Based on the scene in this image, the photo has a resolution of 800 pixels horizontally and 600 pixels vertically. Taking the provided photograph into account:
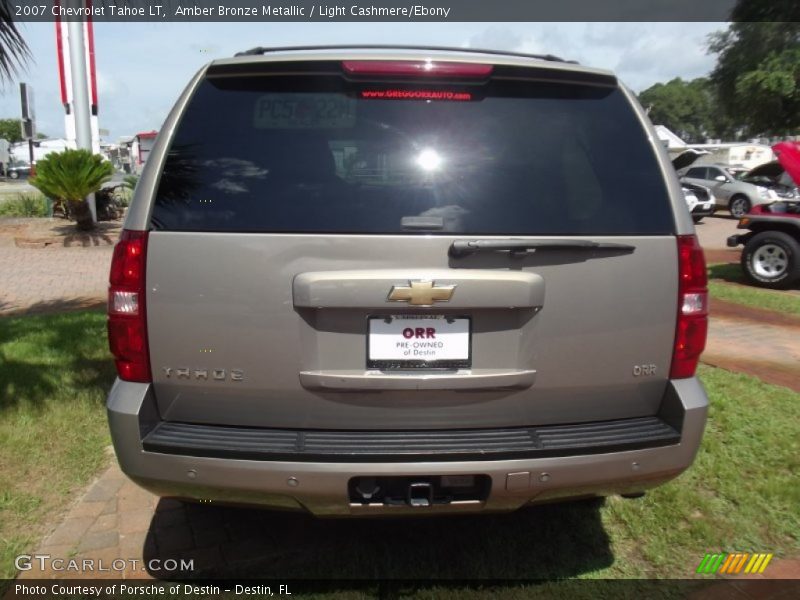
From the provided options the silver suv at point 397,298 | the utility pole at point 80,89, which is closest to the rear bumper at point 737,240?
the silver suv at point 397,298

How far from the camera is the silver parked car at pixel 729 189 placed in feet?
66.2

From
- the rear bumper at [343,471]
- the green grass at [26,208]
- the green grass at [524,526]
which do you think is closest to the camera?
the rear bumper at [343,471]

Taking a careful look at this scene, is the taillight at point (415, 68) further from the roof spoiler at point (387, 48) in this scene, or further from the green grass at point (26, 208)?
the green grass at point (26, 208)

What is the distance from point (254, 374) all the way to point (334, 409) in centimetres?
30

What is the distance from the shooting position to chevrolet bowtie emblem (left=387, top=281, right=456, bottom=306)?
2.15 m

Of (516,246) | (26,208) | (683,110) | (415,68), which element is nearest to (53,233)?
(26,208)

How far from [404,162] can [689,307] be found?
3.82ft

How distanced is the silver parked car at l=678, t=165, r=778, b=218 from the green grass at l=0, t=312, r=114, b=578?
18.8 meters

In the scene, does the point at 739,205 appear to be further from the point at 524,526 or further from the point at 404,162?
the point at 404,162

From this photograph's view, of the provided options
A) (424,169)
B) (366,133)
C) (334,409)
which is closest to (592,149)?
(424,169)

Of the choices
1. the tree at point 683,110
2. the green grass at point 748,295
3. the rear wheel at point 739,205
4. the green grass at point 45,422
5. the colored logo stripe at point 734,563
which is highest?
the tree at point 683,110

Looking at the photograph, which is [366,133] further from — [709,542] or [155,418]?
[709,542]

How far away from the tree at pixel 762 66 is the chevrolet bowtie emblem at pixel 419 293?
1118 inches

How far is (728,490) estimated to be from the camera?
3.40 metres
